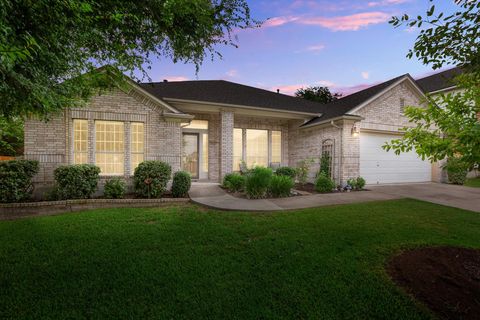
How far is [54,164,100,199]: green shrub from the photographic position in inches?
281

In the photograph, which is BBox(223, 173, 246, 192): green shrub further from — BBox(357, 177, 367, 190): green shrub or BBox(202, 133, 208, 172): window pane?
BBox(357, 177, 367, 190): green shrub

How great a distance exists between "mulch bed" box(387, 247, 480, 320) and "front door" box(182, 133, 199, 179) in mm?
9725

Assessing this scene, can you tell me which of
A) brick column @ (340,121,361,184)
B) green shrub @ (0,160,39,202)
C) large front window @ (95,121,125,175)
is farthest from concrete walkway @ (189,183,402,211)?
green shrub @ (0,160,39,202)

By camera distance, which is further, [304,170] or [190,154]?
[190,154]

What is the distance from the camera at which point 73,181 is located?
23.5 ft

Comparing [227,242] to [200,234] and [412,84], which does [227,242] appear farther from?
[412,84]

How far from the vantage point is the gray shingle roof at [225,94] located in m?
11.0

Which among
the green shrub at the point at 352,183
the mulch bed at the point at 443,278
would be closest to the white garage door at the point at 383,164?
the green shrub at the point at 352,183

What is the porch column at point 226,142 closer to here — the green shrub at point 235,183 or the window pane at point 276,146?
the green shrub at point 235,183

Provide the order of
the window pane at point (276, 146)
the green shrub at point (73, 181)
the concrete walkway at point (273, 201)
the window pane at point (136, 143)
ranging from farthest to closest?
the window pane at point (276, 146), the window pane at point (136, 143), the green shrub at point (73, 181), the concrete walkway at point (273, 201)

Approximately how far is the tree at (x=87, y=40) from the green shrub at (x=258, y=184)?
4134mm

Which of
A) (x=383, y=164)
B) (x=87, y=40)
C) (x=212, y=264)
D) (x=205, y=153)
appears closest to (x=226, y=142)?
(x=205, y=153)

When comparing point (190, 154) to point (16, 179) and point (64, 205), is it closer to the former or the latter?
point (64, 205)

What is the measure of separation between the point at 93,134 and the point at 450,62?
10.0 metres
